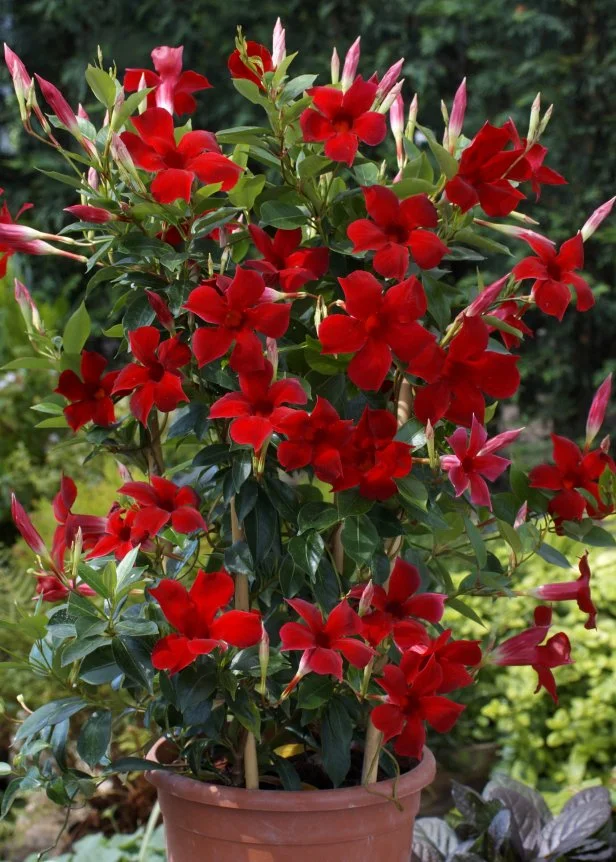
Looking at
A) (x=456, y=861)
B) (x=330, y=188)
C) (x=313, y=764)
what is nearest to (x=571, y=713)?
(x=456, y=861)

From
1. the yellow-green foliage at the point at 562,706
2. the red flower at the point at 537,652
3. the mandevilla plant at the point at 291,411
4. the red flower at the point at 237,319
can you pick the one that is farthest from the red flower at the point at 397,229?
the yellow-green foliage at the point at 562,706

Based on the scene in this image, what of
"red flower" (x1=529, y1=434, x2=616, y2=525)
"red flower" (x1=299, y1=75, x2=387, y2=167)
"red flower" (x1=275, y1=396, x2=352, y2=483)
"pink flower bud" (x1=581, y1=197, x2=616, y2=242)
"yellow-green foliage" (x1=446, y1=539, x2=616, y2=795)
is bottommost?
"yellow-green foliage" (x1=446, y1=539, x2=616, y2=795)

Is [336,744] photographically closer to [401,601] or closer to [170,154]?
[401,601]

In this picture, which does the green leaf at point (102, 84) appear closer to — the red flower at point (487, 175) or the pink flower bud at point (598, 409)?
the red flower at point (487, 175)

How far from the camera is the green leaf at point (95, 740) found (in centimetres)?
116

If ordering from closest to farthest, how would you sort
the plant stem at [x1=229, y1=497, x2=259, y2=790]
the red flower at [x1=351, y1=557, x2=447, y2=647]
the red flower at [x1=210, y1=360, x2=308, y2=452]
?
1. the red flower at [x1=210, y1=360, x2=308, y2=452]
2. the red flower at [x1=351, y1=557, x2=447, y2=647]
3. the plant stem at [x1=229, y1=497, x2=259, y2=790]

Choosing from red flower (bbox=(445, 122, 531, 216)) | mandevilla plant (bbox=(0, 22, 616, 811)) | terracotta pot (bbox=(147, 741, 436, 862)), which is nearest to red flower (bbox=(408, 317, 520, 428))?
mandevilla plant (bbox=(0, 22, 616, 811))

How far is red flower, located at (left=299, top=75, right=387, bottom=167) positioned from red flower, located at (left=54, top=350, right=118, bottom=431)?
0.36m

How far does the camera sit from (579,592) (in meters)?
1.19

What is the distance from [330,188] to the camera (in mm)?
1185

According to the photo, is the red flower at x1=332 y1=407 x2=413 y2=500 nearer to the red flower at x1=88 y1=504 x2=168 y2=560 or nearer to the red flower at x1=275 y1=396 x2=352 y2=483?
the red flower at x1=275 y1=396 x2=352 y2=483

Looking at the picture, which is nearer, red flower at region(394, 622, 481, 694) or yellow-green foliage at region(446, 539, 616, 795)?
red flower at region(394, 622, 481, 694)

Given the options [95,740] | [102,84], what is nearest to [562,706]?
[95,740]

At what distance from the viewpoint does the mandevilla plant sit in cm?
105
